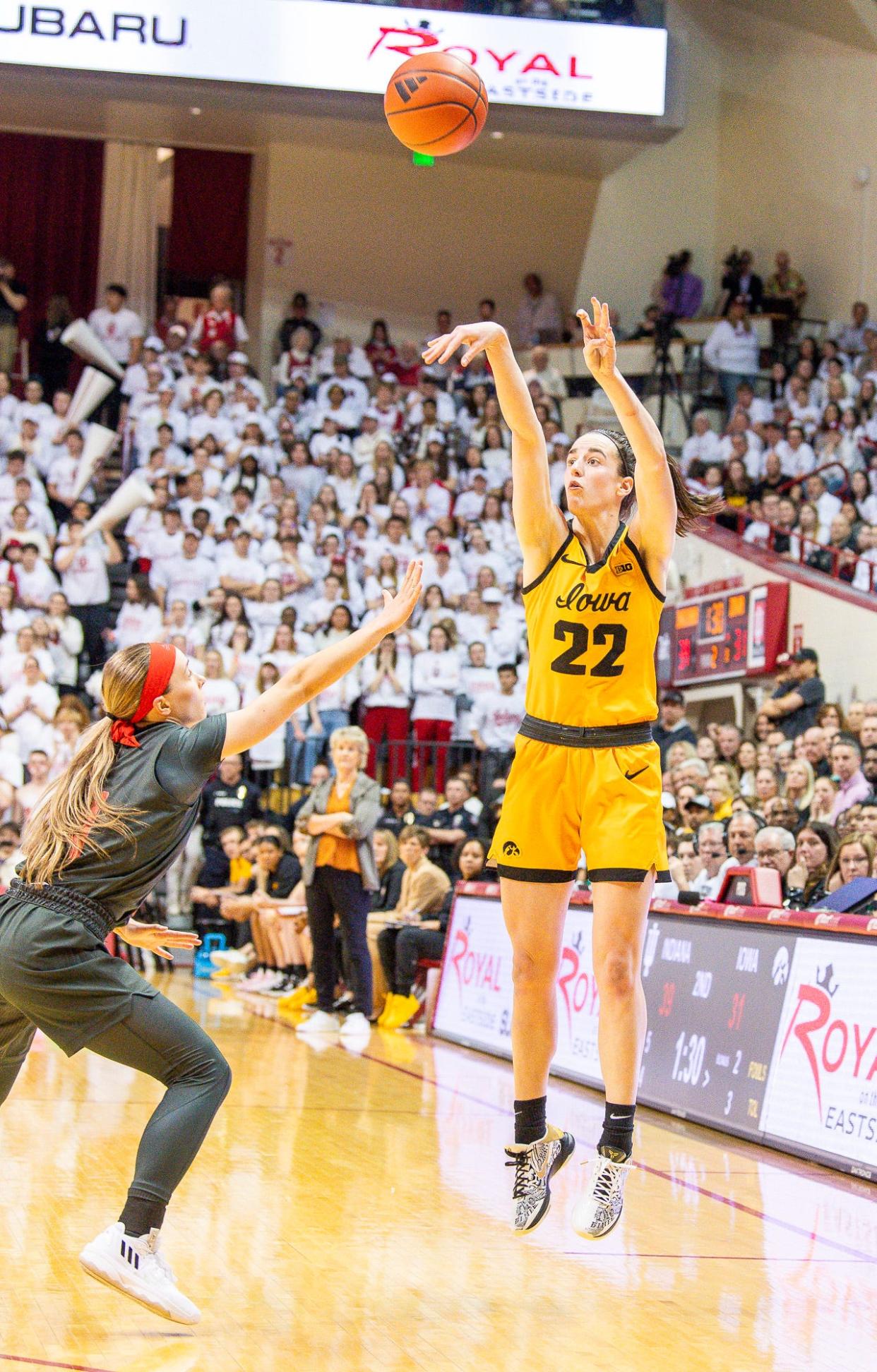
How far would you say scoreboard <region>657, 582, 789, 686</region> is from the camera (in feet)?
49.4

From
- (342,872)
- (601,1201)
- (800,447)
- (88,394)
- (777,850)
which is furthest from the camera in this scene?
(88,394)

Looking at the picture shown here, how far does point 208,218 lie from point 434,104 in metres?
19.3

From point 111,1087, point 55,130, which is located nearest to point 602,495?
point 111,1087

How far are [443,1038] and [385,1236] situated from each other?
5.68 meters

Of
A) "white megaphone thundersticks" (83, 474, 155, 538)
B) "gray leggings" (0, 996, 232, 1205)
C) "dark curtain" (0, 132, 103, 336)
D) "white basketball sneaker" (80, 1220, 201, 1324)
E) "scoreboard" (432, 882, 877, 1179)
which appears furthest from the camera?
"dark curtain" (0, 132, 103, 336)

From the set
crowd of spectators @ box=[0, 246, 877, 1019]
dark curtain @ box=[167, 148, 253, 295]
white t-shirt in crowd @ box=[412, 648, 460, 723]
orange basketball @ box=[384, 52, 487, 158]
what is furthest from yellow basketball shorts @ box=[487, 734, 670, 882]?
dark curtain @ box=[167, 148, 253, 295]

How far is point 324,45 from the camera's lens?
19453mm

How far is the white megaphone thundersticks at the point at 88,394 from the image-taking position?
19.0 meters

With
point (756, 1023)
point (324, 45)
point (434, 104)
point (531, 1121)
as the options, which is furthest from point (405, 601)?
point (324, 45)

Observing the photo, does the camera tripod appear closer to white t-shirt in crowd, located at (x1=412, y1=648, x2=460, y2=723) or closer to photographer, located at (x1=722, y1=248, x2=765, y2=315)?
Result: photographer, located at (x1=722, y1=248, x2=765, y2=315)

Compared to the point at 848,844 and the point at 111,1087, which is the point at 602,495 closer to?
the point at 848,844

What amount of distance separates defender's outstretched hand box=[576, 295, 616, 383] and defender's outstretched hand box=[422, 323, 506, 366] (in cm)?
25

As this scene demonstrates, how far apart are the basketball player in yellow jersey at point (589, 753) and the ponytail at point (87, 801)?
1.18 meters

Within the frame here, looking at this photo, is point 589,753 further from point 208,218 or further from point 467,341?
point 208,218
